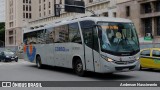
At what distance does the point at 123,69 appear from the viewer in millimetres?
14688

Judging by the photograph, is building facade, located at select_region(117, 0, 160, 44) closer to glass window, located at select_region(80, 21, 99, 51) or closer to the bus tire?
the bus tire

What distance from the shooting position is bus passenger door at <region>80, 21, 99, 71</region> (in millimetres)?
15066

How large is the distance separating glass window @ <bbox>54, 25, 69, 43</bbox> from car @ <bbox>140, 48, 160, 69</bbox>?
219 inches

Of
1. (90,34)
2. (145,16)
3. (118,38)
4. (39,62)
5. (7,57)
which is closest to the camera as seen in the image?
(118,38)

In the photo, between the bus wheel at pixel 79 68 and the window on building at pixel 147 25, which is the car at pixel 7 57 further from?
the window on building at pixel 147 25

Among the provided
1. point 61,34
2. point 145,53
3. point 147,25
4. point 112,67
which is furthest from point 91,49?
point 147,25

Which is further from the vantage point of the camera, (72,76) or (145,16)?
(145,16)

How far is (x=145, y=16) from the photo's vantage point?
1932 inches

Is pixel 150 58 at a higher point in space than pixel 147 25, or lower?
lower

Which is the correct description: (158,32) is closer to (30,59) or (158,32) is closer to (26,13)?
(30,59)

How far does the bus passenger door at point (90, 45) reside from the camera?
15066 millimetres

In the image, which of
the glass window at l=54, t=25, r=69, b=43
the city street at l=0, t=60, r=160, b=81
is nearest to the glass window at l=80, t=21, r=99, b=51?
the city street at l=0, t=60, r=160, b=81

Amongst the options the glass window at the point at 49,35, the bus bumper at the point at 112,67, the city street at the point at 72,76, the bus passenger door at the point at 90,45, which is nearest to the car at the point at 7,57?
the glass window at the point at 49,35

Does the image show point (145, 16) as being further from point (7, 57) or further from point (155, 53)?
point (155, 53)
